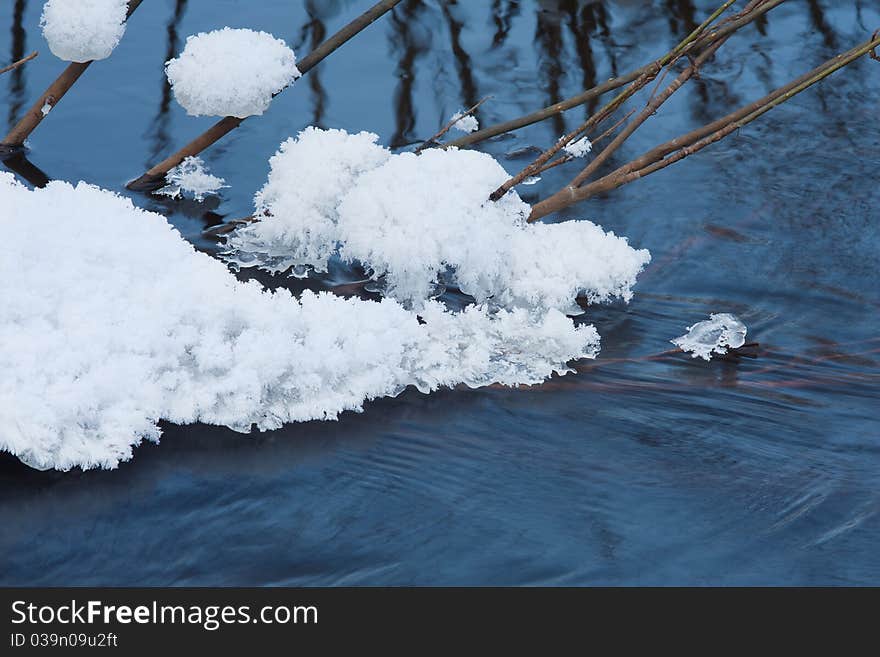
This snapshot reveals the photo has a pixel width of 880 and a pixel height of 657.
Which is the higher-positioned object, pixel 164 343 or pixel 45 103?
pixel 45 103

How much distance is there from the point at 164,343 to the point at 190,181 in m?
1.67

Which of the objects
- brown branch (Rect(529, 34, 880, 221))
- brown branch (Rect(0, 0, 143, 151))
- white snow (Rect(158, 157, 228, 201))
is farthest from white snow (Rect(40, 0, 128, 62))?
brown branch (Rect(529, 34, 880, 221))

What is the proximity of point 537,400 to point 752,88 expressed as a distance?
294cm

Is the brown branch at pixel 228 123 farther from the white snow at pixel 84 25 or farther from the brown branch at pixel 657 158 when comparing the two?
the brown branch at pixel 657 158

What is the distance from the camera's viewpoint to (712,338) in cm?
344

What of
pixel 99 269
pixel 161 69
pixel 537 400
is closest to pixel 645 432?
pixel 537 400

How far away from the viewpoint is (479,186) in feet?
11.4

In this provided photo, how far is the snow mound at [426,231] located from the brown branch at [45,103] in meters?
0.97

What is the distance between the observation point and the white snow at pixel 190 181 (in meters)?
4.33

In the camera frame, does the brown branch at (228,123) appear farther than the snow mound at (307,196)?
Yes

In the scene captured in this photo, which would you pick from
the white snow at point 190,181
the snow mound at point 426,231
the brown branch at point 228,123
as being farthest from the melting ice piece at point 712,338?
the white snow at point 190,181

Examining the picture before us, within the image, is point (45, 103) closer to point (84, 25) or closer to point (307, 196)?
point (84, 25)

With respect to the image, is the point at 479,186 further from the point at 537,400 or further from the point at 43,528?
the point at 43,528

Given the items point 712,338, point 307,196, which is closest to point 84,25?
point 307,196
